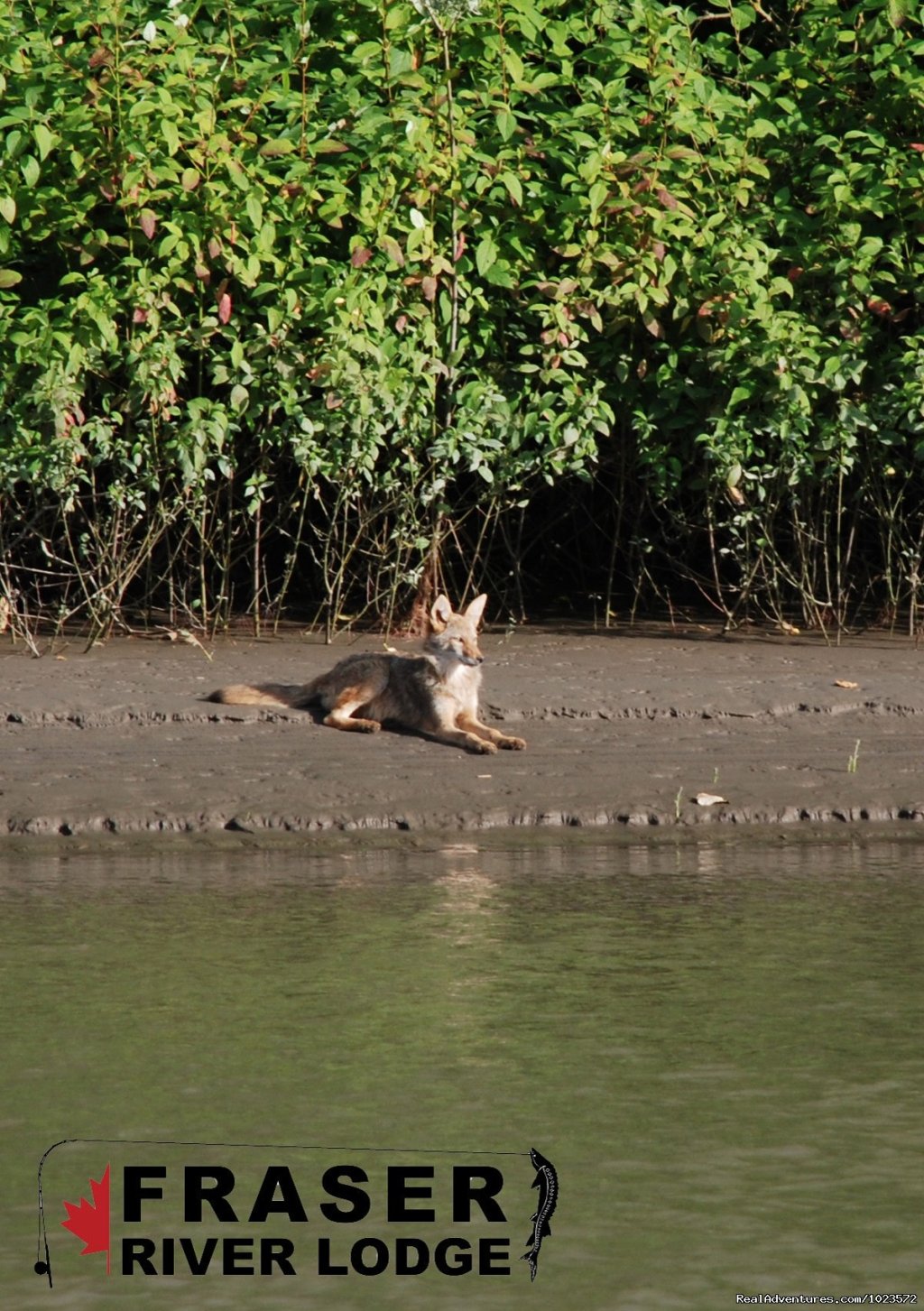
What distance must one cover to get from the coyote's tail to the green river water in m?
1.80

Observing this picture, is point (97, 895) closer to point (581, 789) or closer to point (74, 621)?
point (581, 789)

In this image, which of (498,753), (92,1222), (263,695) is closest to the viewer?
(92,1222)

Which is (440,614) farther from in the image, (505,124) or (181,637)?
(505,124)

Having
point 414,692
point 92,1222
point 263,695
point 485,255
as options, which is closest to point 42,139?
point 485,255

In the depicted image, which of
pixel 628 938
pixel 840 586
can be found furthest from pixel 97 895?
pixel 840 586

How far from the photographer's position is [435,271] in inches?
444

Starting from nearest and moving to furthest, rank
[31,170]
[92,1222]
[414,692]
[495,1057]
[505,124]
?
1. [92,1222]
2. [495,1057]
3. [414,692]
4. [31,170]
5. [505,124]

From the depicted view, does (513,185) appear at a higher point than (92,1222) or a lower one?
higher

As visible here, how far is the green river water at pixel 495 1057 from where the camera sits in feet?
14.3

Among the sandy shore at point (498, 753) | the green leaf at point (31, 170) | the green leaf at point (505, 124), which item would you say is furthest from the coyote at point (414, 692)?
the green leaf at point (31, 170)

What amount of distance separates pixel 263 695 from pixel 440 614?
37.9 inches

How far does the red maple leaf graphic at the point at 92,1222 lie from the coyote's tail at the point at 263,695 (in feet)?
17.4

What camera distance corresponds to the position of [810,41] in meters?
11.6

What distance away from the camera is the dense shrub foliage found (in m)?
10.9
